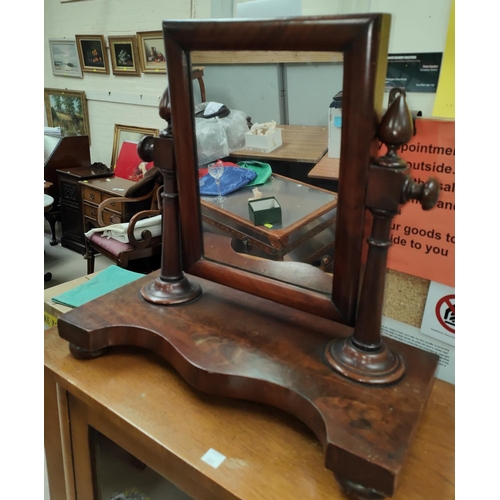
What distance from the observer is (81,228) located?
326cm

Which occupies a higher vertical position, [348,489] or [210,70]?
[210,70]

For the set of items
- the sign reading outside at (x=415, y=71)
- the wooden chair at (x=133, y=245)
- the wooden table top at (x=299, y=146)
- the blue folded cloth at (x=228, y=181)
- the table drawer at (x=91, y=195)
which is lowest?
the wooden chair at (x=133, y=245)

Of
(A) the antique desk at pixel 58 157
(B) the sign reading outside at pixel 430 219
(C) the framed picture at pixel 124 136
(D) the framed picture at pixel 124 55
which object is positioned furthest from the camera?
(A) the antique desk at pixel 58 157

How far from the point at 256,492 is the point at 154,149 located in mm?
465

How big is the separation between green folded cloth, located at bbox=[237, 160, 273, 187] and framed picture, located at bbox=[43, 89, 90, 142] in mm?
3507

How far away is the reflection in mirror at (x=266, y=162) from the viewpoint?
22.2 inches

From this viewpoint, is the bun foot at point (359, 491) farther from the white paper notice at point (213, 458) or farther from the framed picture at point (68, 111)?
the framed picture at point (68, 111)

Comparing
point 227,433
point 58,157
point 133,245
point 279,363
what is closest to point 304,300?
point 279,363

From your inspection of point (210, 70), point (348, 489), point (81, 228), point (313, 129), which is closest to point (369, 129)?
point (313, 129)

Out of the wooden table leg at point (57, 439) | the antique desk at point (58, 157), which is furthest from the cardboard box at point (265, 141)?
the antique desk at point (58, 157)

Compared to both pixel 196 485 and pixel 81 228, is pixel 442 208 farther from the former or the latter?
pixel 81 228

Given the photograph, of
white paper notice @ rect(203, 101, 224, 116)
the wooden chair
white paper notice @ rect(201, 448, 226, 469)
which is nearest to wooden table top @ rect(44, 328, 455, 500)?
white paper notice @ rect(201, 448, 226, 469)

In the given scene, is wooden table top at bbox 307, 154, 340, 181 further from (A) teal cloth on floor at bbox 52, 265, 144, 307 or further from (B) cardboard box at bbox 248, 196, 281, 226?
(A) teal cloth on floor at bbox 52, 265, 144, 307

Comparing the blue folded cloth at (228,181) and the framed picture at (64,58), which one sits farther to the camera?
the framed picture at (64,58)
